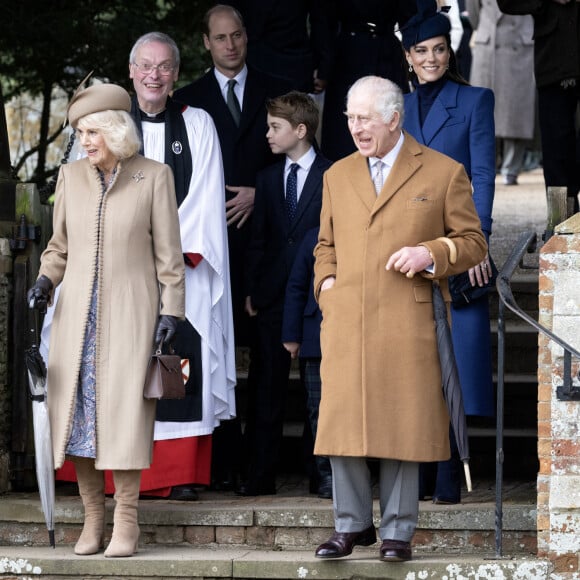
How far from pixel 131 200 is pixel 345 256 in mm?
909

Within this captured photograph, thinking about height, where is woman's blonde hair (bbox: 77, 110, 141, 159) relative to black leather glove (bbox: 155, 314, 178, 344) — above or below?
above

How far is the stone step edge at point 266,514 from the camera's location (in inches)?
280

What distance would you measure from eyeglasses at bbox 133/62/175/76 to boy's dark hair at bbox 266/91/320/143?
51 centimetres

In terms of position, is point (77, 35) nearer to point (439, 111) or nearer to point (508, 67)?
point (439, 111)

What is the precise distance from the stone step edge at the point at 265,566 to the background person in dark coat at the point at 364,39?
284cm

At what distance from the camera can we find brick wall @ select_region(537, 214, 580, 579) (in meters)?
6.71

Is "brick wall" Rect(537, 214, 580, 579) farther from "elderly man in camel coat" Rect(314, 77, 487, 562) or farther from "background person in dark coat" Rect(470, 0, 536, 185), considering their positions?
"background person in dark coat" Rect(470, 0, 536, 185)

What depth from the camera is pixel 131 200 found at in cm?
687

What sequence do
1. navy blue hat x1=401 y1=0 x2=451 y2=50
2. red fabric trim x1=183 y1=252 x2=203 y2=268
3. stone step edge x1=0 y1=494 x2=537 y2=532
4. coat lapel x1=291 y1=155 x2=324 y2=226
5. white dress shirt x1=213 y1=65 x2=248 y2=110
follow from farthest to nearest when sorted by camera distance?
white dress shirt x1=213 y1=65 x2=248 y2=110 → coat lapel x1=291 y1=155 x2=324 y2=226 → red fabric trim x1=183 y1=252 x2=203 y2=268 → navy blue hat x1=401 y1=0 x2=451 y2=50 → stone step edge x1=0 y1=494 x2=537 y2=532

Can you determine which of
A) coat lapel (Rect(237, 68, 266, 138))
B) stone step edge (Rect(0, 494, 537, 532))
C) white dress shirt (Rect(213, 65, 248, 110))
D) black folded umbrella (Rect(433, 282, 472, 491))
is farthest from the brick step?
white dress shirt (Rect(213, 65, 248, 110))

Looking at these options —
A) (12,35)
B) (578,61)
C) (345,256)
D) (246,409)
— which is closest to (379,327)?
Answer: (345,256)

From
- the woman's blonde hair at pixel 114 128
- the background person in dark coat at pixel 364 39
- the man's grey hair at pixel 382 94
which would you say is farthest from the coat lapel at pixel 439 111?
the background person in dark coat at pixel 364 39

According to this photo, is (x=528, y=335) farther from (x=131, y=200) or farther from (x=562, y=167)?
(x=131, y=200)

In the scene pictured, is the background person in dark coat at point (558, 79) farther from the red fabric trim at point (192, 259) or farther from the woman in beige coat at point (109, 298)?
the woman in beige coat at point (109, 298)
